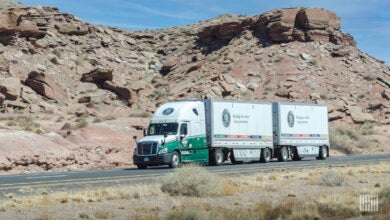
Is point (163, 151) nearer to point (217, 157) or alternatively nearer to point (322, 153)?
point (217, 157)

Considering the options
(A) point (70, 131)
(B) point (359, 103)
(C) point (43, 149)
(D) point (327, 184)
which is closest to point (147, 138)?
(C) point (43, 149)

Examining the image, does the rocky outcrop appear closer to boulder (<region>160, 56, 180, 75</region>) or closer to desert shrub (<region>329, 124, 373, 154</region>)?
boulder (<region>160, 56, 180, 75</region>)

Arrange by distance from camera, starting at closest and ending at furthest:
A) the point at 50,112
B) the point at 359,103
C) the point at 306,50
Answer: the point at 50,112, the point at 359,103, the point at 306,50

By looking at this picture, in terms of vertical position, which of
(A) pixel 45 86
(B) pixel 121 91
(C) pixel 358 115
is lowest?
(C) pixel 358 115

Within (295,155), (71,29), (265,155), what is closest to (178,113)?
(265,155)

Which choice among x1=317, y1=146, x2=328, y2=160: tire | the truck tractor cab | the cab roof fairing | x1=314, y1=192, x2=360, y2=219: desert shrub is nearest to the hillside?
the cab roof fairing

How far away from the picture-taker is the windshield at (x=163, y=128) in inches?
1289

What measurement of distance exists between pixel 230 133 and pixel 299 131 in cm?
772

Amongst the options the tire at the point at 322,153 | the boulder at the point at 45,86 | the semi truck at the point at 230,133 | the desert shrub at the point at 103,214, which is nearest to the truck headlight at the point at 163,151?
the semi truck at the point at 230,133

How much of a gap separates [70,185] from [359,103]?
5484 centimetres

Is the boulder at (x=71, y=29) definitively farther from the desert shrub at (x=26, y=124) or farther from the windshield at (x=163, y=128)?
the windshield at (x=163, y=128)

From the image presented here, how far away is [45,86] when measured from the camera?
5822 cm

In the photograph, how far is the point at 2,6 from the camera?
76938 millimetres

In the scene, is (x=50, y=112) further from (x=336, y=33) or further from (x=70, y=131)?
(x=336, y=33)
